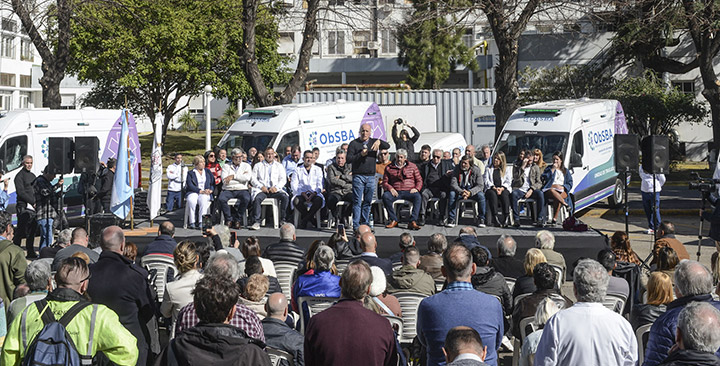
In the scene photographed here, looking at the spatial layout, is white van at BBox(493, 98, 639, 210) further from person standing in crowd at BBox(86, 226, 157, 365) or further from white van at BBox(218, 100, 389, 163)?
person standing in crowd at BBox(86, 226, 157, 365)

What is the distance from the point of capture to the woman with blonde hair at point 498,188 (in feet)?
50.3

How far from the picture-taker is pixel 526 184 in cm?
1566

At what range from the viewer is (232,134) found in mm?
18906

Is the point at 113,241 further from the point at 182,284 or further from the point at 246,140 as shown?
the point at 246,140

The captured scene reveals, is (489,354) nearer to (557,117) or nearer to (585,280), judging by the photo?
(585,280)

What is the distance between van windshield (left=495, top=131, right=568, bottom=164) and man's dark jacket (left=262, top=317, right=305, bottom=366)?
12.4 meters

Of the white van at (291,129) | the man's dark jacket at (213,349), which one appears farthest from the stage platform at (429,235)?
the man's dark jacket at (213,349)

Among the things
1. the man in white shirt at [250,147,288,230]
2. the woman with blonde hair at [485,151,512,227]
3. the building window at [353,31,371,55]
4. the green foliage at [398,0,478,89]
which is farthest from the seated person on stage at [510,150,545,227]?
the building window at [353,31,371,55]

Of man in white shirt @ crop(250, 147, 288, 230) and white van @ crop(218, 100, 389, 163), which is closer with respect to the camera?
man in white shirt @ crop(250, 147, 288, 230)

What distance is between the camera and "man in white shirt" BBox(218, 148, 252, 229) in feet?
51.3

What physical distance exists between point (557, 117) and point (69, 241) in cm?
1137

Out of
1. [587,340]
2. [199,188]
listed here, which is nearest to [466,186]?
[199,188]

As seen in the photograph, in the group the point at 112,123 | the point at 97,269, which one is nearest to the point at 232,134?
the point at 112,123

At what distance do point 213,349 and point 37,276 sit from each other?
2.37 meters
